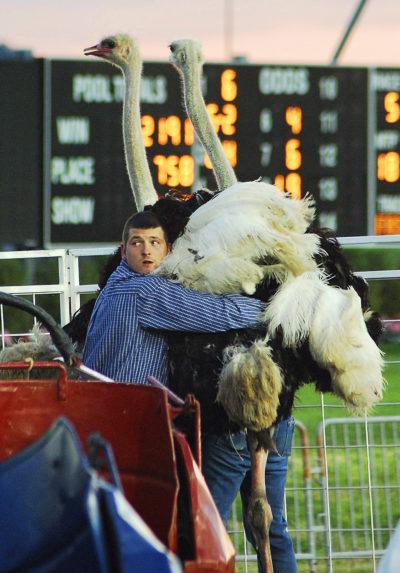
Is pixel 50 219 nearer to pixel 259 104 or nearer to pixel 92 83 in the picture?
pixel 92 83

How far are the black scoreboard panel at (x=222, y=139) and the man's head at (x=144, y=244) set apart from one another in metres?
7.74

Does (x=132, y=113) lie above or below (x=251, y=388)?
above

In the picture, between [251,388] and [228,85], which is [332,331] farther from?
[228,85]

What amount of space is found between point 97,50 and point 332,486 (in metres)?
2.10

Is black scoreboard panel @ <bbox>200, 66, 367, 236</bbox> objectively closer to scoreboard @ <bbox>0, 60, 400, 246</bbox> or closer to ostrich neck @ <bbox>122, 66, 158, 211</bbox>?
scoreboard @ <bbox>0, 60, 400, 246</bbox>

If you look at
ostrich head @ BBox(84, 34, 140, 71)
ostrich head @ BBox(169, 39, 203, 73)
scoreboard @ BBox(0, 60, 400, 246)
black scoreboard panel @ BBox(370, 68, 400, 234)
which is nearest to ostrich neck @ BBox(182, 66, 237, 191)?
ostrich head @ BBox(169, 39, 203, 73)

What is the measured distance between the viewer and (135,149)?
15.1 feet

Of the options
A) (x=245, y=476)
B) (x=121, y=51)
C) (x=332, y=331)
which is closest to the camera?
(x=332, y=331)

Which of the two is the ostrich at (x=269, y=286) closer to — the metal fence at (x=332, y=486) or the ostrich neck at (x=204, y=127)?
the metal fence at (x=332, y=486)

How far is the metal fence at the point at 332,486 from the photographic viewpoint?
3.86 metres

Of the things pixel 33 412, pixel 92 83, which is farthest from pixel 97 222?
pixel 33 412

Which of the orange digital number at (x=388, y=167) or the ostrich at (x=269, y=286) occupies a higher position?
the orange digital number at (x=388, y=167)

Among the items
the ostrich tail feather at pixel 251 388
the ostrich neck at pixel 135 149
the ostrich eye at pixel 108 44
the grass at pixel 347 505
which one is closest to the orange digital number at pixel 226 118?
the grass at pixel 347 505

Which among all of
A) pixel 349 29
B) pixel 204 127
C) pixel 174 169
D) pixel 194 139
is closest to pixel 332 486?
pixel 204 127
